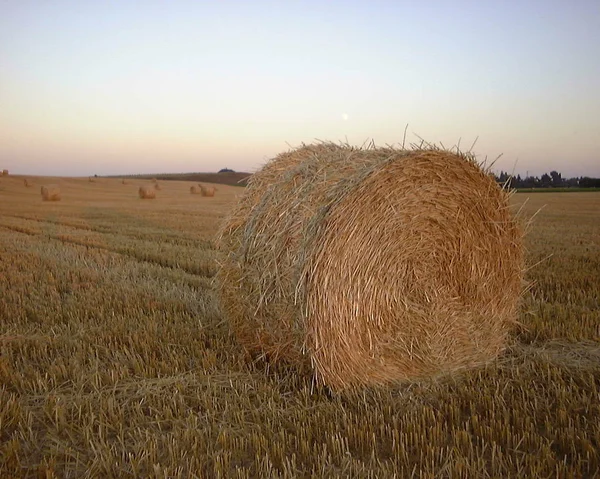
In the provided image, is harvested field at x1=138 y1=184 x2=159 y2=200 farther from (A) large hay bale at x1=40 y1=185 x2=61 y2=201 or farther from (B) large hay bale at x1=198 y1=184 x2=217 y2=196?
(A) large hay bale at x1=40 y1=185 x2=61 y2=201

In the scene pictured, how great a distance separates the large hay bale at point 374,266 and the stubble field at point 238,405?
0.25 metres

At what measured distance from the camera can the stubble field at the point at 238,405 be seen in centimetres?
278

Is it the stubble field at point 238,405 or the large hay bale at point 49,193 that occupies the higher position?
the large hay bale at point 49,193

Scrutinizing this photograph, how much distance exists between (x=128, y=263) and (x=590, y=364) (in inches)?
261

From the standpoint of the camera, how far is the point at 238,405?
137 inches

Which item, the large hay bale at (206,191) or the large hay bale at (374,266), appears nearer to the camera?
the large hay bale at (374,266)

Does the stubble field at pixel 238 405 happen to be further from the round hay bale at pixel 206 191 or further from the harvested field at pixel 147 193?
the round hay bale at pixel 206 191

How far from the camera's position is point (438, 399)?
11.6ft

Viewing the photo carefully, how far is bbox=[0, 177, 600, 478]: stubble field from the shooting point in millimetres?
2777

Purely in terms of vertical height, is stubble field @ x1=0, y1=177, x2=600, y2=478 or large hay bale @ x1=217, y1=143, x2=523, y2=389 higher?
large hay bale @ x1=217, y1=143, x2=523, y2=389

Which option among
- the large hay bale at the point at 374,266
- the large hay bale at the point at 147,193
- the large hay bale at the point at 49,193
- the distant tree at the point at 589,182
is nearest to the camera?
the large hay bale at the point at 374,266

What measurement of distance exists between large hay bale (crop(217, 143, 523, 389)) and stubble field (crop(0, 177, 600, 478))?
0.82 ft

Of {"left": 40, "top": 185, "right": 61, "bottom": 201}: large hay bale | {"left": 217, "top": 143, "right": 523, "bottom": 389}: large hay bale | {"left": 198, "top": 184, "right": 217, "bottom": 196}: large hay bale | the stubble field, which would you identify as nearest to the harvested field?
{"left": 198, "top": 184, "right": 217, "bottom": 196}: large hay bale

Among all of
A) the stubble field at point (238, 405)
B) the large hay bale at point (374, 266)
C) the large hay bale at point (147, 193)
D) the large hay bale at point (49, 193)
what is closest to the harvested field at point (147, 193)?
the large hay bale at point (147, 193)
